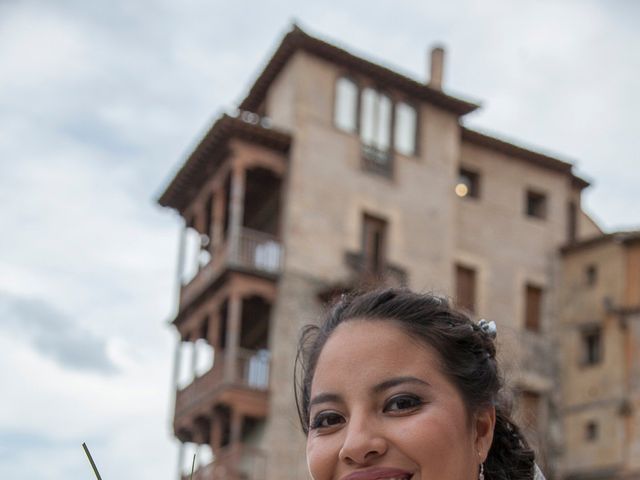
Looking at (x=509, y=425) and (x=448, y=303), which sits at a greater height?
(x=448, y=303)

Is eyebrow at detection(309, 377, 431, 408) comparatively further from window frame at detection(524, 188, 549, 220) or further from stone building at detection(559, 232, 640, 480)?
window frame at detection(524, 188, 549, 220)

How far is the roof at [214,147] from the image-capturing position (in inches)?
1193

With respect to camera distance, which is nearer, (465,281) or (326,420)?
(326,420)

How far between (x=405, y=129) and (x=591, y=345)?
782 centimetres

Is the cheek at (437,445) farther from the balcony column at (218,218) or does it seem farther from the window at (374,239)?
the window at (374,239)

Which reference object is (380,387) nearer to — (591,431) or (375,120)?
(375,120)

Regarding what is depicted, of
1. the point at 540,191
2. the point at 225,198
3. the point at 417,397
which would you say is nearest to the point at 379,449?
the point at 417,397

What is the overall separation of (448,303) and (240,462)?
86.0 ft

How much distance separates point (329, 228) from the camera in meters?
31.2

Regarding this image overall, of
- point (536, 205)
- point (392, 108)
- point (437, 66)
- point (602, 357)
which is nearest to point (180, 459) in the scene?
point (392, 108)

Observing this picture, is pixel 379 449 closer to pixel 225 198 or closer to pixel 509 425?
pixel 509 425

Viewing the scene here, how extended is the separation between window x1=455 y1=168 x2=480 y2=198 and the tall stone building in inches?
1.7

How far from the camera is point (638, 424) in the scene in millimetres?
33000

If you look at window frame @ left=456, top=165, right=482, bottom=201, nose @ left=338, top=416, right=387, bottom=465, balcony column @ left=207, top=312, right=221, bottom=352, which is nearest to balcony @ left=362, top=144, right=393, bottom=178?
window frame @ left=456, top=165, right=482, bottom=201
